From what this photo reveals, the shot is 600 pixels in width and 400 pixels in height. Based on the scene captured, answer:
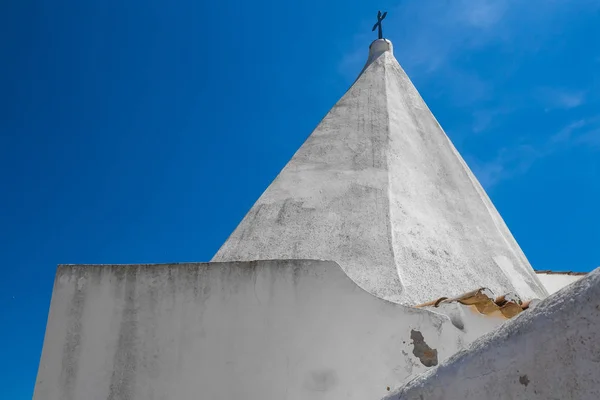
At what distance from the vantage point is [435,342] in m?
3.79

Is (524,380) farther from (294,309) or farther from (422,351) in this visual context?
(294,309)

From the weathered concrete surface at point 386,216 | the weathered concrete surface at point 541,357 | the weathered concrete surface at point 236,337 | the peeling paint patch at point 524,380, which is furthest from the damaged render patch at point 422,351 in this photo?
the peeling paint patch at point 524,380

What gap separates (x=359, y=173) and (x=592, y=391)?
14.2ft

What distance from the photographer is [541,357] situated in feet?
4.90

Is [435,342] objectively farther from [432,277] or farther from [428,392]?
[428,392]

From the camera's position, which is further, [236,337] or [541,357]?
[236,337]

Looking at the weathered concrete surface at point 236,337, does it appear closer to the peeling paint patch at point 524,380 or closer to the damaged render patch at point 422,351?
the damaged render patch at point 422,351

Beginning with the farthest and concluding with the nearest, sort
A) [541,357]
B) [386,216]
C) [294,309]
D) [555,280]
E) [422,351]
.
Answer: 1. [555,280]
2. [386,216]
3. [294,309]
4. [422,351]
5. [541,357]

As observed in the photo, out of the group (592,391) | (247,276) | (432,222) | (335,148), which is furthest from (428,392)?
(335,148)

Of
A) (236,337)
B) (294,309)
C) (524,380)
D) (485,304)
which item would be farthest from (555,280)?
(524,380)

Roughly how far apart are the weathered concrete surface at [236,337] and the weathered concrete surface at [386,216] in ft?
1.54

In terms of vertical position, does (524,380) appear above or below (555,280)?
below

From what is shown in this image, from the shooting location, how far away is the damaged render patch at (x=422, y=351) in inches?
148

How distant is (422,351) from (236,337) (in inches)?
48.9
